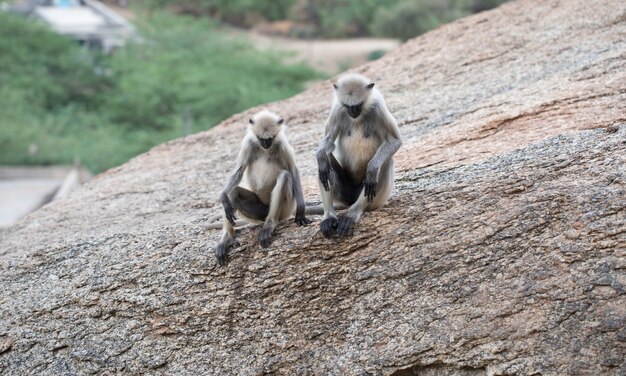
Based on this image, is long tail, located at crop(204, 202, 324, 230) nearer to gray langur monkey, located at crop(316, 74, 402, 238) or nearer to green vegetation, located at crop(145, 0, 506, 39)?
gray langur monkey, located at crop(316, 74, 402, 238)

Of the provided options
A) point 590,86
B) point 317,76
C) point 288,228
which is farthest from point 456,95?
point 317,76

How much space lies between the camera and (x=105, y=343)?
264 inches

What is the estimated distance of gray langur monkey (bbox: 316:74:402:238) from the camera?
6.29 metres

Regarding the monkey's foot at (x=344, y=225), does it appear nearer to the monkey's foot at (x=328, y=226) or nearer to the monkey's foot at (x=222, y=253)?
the monkey's foot at (x=328, y=226)

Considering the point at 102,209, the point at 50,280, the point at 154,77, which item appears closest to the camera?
the point at 50,280

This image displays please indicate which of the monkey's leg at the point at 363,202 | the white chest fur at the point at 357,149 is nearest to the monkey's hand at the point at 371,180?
the monkey's leg at the point at 363,202

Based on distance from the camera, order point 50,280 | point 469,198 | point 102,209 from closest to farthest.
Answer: point 469,198 < point 50,280 < point 102,209

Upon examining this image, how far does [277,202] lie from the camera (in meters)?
6.54

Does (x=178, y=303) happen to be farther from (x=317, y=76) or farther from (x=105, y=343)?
(x=317, y=76)

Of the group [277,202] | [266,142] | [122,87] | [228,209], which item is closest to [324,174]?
[277,202]

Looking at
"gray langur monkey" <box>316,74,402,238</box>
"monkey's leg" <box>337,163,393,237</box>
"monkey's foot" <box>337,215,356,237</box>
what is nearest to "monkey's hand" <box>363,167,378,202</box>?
"gray langur monkey" <box>316,74,402,238</box>

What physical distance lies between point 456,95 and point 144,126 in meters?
21.7

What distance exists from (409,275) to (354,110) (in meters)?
1.21

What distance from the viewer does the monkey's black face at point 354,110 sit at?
6.35 meters
